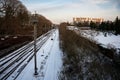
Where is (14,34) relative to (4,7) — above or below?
below

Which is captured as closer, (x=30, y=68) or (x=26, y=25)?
(x=30, y=68)

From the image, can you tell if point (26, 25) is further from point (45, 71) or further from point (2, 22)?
point (45, 71)

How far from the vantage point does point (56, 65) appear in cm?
2461

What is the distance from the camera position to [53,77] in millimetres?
19391

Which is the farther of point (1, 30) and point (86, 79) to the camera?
point (1, 30)

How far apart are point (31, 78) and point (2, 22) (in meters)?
47.0

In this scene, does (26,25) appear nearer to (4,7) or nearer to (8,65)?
(4,7)

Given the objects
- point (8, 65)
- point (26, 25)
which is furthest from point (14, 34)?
point (8, 65)

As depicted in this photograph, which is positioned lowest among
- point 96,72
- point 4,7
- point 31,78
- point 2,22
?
point 31,78

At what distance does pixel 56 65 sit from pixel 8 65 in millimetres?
5724

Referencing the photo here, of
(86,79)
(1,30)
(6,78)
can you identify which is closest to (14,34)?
(1,30)

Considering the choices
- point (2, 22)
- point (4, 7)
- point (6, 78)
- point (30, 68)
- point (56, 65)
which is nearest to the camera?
point (6, 78)

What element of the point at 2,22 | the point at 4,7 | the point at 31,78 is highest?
the point at 4,7

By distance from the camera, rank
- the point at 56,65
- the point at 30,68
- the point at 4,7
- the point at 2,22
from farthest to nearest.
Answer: the point at 4,7, the point at 2,22, the point at 56,65, the point at 30,68
